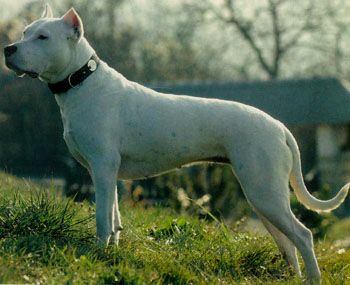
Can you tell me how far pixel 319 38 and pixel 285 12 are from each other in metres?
2.21

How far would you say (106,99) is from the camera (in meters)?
6.94

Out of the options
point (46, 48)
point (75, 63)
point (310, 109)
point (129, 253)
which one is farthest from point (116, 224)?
point (310, 109)

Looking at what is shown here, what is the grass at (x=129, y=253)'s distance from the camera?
587 centimetres

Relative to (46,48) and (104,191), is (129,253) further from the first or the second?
(46,48)

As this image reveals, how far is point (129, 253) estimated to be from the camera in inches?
266

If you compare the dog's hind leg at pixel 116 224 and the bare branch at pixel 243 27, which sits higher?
the dog's hind leg at pixel 116 224

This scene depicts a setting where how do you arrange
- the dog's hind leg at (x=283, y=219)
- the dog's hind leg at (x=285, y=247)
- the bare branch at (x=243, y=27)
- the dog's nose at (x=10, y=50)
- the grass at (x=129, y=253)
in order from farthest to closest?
the bare branch at (x=243, y=27) → the dog's hind leg at (x=285, y=247) → the dog's hind leg at (x=283, y=219) → the dog's nose at (x=10, y=50) → the grass at (x=129, y=253)

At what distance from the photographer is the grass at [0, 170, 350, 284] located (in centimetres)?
587

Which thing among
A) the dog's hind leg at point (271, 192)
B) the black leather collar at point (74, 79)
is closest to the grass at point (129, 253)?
the dog's hind leg at point (271, 192)

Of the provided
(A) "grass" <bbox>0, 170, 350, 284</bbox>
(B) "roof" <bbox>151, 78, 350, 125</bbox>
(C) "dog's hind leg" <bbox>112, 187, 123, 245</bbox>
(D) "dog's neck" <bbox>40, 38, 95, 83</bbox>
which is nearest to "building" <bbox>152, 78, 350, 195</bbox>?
(B) "roof" <bbox>151, 78, 350, 125</bbox>

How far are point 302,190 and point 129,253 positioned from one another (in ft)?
5.67

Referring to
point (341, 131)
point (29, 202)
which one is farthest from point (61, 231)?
point (341, 131)

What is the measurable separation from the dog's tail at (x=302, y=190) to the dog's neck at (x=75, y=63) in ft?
6.29

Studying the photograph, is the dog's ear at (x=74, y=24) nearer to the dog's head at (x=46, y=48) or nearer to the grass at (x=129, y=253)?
the dog's head at (x=46, y=48)
